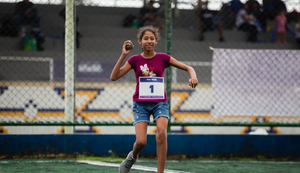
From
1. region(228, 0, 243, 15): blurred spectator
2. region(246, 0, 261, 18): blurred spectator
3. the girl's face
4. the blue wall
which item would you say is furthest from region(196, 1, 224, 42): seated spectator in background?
the girl's face

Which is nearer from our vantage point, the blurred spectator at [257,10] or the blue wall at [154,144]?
the blue wall at [154,144]

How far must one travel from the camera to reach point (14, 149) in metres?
7.55

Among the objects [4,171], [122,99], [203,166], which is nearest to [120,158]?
[203,166]

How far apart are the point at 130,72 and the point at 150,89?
7726 mm

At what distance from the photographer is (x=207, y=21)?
15562mm

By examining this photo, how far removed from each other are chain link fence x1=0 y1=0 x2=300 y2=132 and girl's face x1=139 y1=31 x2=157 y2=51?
253 cm

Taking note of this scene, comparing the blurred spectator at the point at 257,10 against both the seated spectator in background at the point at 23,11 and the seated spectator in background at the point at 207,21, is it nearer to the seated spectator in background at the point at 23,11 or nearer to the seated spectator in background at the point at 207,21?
the seated spectator in background at the point at 207,21

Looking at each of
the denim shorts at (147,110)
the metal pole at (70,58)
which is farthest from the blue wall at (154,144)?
the denim shorts at (147,110)

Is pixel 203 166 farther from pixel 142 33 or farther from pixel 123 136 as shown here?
pixel 142 33

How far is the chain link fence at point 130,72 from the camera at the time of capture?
320 inches

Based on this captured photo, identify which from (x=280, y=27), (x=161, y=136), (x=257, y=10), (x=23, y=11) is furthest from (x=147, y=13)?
(x=161, y=136)

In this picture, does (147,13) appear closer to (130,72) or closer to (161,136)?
(130,72)

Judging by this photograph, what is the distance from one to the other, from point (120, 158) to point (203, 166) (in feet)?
4.47

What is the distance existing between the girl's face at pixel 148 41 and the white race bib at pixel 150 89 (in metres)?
0.33
